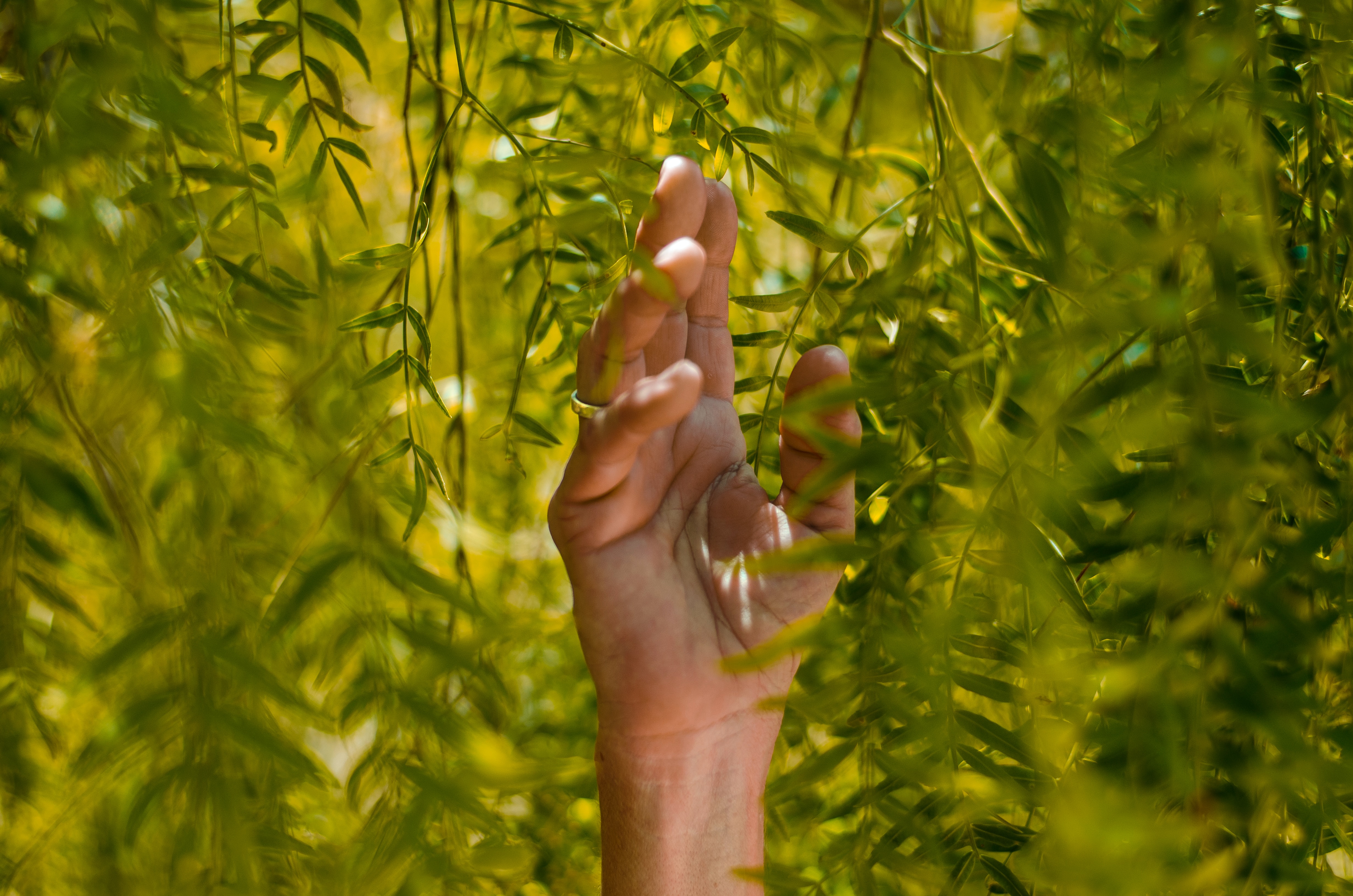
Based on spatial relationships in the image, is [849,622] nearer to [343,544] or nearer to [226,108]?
[343,544]

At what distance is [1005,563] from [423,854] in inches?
10.4

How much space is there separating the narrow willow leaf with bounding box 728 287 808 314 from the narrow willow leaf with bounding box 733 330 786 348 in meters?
0.03

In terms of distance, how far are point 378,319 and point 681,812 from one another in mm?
363

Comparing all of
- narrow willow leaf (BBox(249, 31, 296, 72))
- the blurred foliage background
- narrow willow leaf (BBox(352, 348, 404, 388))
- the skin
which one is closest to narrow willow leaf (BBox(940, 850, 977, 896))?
the blurred foliage background

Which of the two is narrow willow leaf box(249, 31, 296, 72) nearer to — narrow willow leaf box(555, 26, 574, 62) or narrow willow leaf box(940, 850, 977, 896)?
narrow willow leaf box(555, 26, 574, 62)

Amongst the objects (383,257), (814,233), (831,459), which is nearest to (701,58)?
(814,233)

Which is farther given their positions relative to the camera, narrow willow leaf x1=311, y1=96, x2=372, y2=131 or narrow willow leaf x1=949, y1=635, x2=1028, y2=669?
narrow willow leaf x1=311, y1=96, x2=372, y2=131

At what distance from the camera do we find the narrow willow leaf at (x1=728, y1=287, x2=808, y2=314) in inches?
24.4

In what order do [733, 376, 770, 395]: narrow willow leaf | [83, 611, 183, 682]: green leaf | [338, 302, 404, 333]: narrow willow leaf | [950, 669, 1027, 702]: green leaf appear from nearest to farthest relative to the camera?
1. [83, 611, 183, 682]: green leaf
2. [950, 669, 1027, 702]: green leaf
3. [338, 302, 404, 333]: narrow willow leaf
4. [733, 376, 770, 395]: narrow willow leaf

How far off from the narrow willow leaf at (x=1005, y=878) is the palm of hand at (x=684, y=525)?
18cm

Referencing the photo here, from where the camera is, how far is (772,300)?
2.05ft

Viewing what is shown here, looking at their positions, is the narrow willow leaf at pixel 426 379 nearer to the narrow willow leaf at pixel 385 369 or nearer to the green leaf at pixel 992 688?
the narrow willow leaf at pixel 385 369

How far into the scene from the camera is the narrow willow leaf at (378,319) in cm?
59

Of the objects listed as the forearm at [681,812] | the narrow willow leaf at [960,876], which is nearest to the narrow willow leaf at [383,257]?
the forearm at [681,812]
